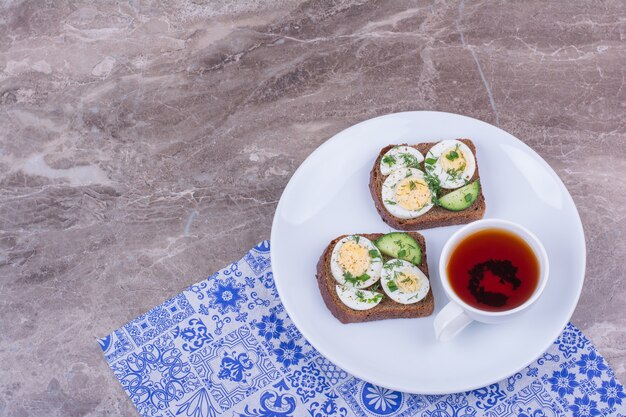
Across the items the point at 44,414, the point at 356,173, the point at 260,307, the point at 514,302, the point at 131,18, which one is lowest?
the point at 44,414

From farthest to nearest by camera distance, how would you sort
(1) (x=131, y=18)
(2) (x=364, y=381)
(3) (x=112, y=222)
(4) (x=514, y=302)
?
(1) (x=131, y=18), (3) (x=112, y=222), (2) (x=364, y=381), (4) (x=514, y=302)

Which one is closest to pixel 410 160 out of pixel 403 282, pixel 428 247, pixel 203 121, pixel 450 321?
pixel 428 247

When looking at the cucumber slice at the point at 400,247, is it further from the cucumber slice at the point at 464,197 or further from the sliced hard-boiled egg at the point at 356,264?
the cucumber slice at the point at 464,197

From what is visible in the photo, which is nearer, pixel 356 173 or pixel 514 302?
pixel 514 302

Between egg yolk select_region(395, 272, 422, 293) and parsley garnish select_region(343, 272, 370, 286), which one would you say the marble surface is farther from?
egg yolk select_region(395, 272, 422, 293)

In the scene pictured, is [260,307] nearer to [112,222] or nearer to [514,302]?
[112,222]

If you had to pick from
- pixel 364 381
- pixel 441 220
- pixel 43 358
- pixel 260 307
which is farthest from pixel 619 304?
pixel 43 358

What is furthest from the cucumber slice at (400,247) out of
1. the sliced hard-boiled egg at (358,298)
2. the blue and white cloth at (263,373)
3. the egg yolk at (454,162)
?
the blue and white cloth at (263,373)

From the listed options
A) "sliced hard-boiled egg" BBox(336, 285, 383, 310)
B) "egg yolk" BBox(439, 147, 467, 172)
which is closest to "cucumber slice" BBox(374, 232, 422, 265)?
"sliced hard-boiled egg" BBox(336, 285, 383, 310)
